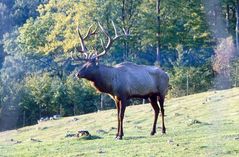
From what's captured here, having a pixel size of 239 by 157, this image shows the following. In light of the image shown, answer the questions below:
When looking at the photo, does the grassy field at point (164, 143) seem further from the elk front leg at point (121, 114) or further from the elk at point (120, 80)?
the elk at point (120, 80)

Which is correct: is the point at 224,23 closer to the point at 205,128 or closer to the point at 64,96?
the point at 64,96

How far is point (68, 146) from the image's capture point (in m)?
18.1

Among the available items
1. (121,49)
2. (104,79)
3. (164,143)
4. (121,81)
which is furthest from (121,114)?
(121,49)

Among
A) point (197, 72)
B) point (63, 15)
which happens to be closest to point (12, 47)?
point (63, 15)

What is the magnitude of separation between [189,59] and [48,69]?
68.1ft

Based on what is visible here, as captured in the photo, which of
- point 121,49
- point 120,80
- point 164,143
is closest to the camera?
point 164,143

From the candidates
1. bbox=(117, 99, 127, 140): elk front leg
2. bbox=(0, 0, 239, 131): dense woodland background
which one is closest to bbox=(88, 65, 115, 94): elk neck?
bbox=(117, 99, 127, 140): elk front leg

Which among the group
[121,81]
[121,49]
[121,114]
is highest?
[121,49]

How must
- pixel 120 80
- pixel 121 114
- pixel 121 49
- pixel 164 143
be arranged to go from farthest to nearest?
pixel 121 49
pixel 120 80
pixel 121 114
pixel 164 143

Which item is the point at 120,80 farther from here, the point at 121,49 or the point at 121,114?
the point at 121,49

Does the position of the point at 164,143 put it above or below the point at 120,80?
below

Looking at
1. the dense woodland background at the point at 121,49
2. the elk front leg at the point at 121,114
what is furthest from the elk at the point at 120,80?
the dense woodland background at the point at 121,49

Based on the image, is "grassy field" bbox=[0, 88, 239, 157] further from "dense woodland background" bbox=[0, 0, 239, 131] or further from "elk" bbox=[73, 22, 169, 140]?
"dense woodland background" bbox=[0, 0, 239, 131]

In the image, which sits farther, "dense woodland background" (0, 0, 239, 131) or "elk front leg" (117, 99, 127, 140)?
"dense woodland background" (0, 0, 239, 131)
